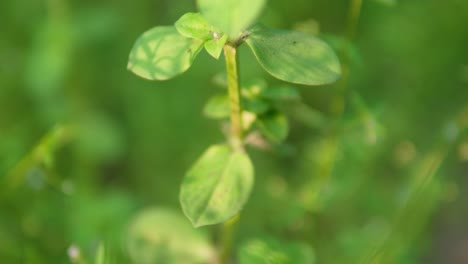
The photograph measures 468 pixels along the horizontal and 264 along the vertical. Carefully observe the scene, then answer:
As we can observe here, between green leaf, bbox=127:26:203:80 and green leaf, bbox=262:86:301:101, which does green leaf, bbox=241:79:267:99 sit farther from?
green leaf, bbox=127:26:203:80

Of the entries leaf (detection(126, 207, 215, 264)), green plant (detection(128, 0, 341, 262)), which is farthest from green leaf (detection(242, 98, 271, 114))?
leaf (detection(126, 207, 215, 264))

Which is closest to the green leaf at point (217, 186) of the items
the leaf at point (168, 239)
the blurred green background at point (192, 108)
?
the leaf at point (168, 239)

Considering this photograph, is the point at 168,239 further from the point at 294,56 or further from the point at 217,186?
the point at 294,56

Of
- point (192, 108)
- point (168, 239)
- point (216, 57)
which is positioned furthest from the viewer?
point (192, 108)

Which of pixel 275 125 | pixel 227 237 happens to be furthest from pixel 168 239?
pixel 275 125

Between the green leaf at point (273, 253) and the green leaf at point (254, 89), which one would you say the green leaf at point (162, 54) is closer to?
the green leaf at point (254, 89)

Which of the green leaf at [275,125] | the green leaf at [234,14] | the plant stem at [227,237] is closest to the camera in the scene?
the green leaf at [234,14]

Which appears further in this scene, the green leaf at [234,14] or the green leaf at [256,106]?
the green leaf at [256,106]
